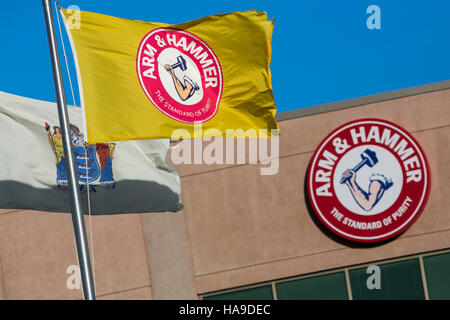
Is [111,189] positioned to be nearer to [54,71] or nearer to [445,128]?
[54,71]

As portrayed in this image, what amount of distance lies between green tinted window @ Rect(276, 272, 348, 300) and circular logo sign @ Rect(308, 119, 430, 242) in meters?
1.06

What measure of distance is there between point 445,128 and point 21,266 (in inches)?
401

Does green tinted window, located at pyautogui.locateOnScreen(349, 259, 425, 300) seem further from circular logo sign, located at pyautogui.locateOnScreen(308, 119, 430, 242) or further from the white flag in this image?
the white flag

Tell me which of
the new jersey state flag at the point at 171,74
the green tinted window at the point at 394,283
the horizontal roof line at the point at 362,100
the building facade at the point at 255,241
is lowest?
the green tinted window at the point at 394,283

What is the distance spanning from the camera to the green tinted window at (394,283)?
1482cm

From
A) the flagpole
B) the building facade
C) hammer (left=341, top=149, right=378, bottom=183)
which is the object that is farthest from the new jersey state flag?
hammer (left=341, top=149, right=378, bottom=183)

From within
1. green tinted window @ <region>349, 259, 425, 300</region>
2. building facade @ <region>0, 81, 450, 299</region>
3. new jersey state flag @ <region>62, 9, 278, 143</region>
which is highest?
new jersey state flag @ <region>62, 9, 278, 143</region>

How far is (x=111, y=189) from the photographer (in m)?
10.2

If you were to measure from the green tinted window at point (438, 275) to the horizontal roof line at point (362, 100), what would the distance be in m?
3.70

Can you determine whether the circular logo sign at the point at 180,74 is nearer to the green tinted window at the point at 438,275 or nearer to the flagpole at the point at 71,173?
the flagpole at the point at 71,173

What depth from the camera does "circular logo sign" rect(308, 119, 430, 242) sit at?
49.2 feet

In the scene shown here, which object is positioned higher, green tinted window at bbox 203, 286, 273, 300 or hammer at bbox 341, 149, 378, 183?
hammer at bbox 341, 149, 378, 183

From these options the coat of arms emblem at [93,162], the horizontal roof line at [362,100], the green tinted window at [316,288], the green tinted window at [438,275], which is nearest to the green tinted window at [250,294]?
the green tinted window at [316,288]

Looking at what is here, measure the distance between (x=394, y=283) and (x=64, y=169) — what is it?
27.6 feet
